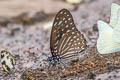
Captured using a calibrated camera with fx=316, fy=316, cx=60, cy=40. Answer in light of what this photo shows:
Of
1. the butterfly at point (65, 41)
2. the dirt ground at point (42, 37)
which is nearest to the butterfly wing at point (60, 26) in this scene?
the butterfly at point (65, 41)

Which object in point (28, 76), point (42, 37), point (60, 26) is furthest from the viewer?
point (42, 37)

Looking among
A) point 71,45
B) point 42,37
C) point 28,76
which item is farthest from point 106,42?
point 42,37

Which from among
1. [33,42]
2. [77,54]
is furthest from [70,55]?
[33,42]

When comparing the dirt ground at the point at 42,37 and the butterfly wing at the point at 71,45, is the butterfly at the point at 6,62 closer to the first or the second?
the dirt ground at the point at 42,37

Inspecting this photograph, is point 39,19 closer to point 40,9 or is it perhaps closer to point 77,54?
point 40,9

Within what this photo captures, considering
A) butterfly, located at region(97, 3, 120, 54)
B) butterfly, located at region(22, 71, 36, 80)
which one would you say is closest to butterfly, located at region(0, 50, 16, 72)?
butterfly, located at region(22, 71, 36, 80)

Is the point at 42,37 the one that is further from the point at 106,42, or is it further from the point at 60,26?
the point at 106,42

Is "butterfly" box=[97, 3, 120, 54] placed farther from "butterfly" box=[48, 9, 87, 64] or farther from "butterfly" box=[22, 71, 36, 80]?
"butterfly" box=[22, 71, 36, 80]
